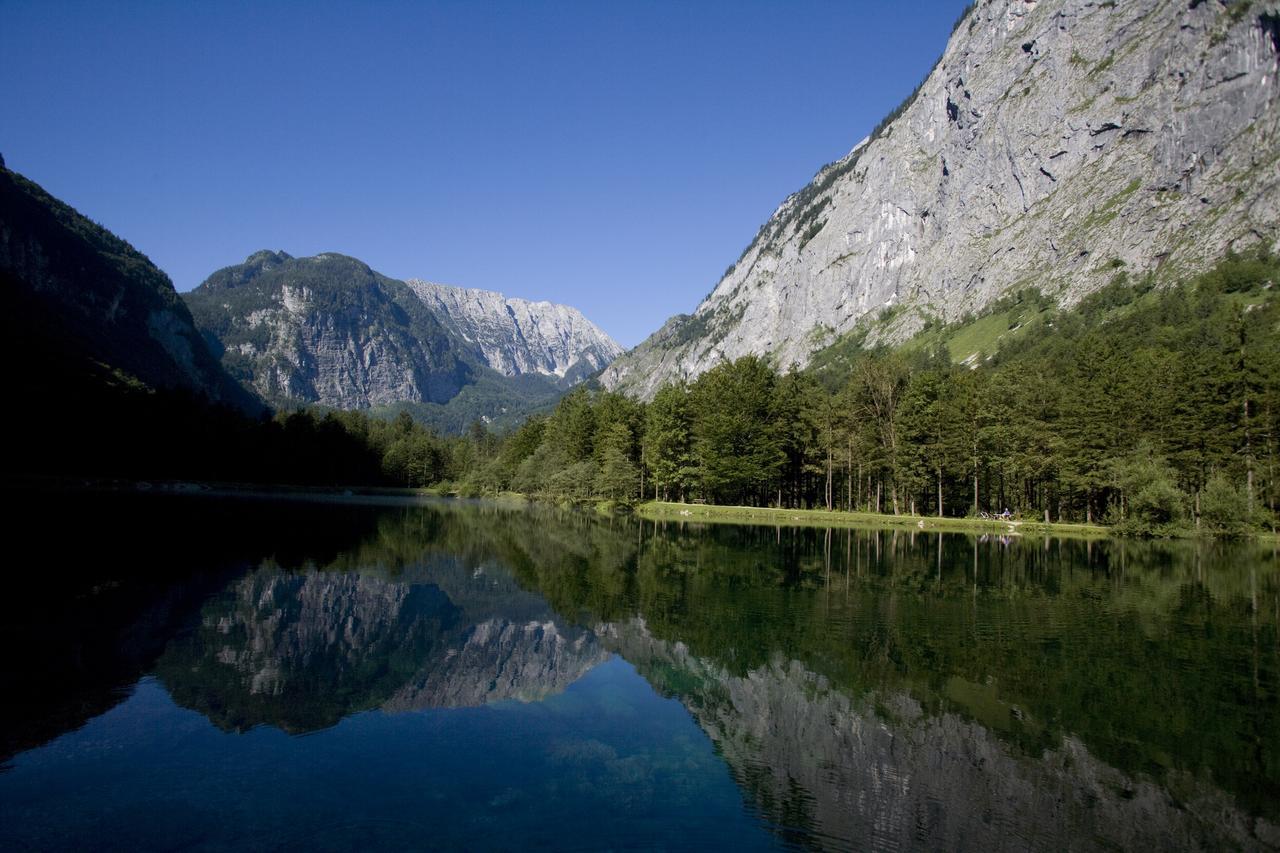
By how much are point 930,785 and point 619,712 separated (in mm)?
6385

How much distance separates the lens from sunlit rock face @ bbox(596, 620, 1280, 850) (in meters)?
9.43

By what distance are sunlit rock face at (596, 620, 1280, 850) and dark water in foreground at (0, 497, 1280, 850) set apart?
0.19 feet

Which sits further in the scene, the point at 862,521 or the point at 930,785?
the point at 862,521

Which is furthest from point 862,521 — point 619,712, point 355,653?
point 355,653

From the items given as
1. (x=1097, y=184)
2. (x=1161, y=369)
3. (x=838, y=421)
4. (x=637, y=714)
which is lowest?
(x=637, y=714)

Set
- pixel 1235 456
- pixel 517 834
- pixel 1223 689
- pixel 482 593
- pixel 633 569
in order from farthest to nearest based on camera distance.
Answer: pixel 1235 456
pixel 633 569
pixel 482 593
pixel 1223 689
pixel 517 834

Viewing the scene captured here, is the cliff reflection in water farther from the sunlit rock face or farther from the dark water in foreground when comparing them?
the sunlit rock face

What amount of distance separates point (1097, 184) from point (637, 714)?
23085cm

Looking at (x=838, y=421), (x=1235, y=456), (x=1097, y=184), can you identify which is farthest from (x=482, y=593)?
(x=1097, y=184)

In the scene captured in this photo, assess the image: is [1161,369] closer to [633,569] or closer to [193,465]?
[633,569]

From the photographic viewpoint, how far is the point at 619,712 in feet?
48.7

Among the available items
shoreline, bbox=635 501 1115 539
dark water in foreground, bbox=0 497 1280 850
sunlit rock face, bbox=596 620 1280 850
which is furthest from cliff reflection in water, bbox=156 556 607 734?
shoreline, bbox=635 501 1115 539

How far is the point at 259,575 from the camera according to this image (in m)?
27.3

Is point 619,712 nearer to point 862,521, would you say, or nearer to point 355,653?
point 355,653
